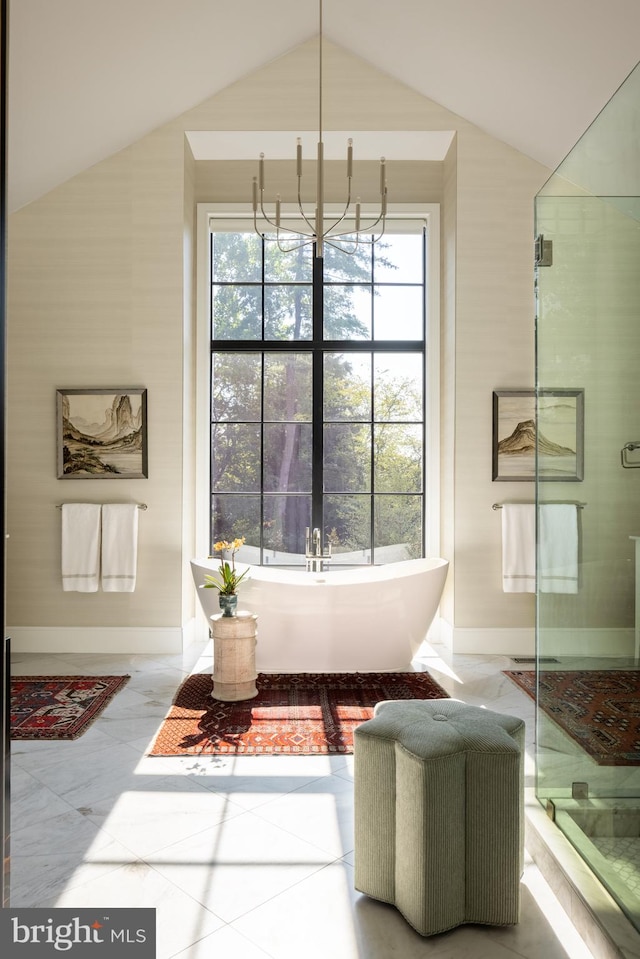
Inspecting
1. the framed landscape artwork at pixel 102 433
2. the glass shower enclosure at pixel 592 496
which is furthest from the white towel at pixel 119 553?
the glass shower enclosure at pixel 592 496

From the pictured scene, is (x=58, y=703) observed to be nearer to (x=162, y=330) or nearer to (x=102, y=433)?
(x=102, y=433)

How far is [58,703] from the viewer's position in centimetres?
350

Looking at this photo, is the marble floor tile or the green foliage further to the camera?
the green foliage

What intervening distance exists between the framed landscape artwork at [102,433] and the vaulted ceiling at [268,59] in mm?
1314

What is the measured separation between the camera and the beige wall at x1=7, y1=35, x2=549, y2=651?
4.44 metres

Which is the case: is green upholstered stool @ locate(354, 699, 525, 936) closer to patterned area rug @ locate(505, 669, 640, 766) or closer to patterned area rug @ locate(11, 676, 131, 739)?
patterned area rug @ locate(505, 669, 640, 766)

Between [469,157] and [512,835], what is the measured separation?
13.2 ft

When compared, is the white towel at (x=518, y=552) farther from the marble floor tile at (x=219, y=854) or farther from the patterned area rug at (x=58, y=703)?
the patterned area rug at (x=58, y=703)

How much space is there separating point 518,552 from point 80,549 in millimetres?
2735

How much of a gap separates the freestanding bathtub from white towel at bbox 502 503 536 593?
52cm

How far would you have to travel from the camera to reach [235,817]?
2369 millimetres

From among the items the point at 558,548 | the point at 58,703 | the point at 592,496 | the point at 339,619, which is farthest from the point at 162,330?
the point at 592,496

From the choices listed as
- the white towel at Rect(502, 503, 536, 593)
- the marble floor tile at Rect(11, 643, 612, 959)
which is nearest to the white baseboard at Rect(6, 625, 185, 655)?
the marble floor tile at Rect(11, 643, 612, 959)

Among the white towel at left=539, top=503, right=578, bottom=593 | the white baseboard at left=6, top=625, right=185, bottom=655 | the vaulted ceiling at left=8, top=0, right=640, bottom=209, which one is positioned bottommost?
the white baseboard at left=6, top=625, right=185, bottom=655
